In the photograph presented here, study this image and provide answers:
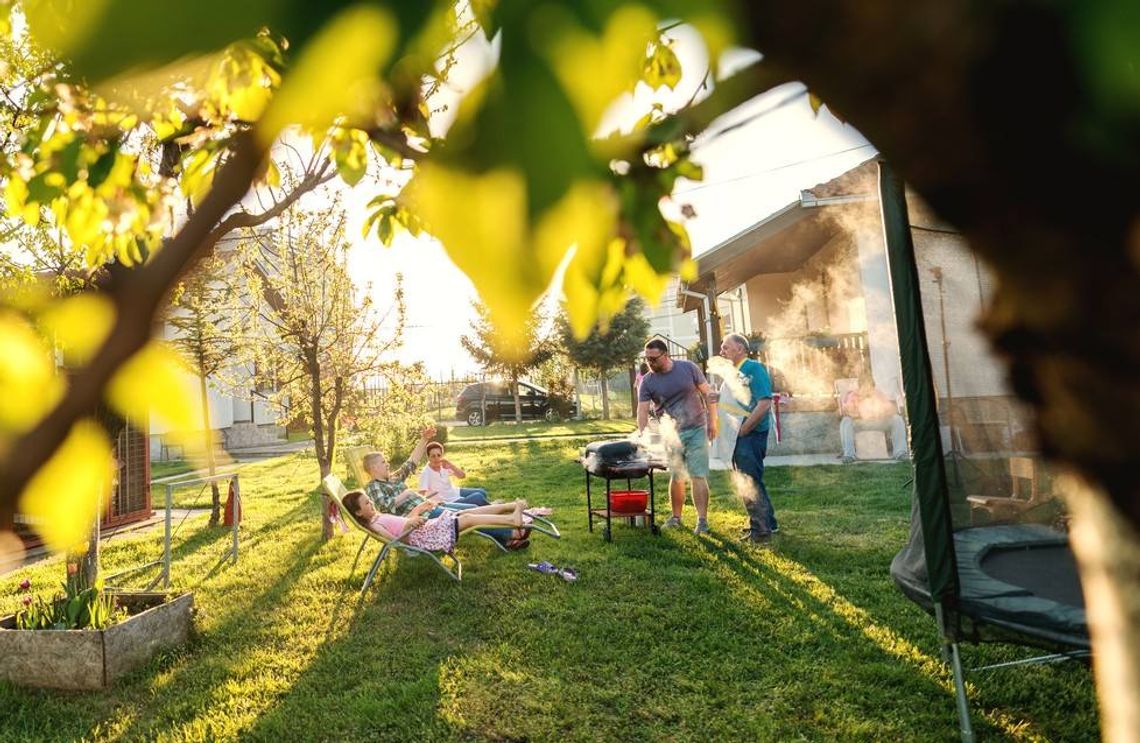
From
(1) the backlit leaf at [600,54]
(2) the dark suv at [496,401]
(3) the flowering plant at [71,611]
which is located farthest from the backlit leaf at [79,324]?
(2) the dark suv at [496,401]

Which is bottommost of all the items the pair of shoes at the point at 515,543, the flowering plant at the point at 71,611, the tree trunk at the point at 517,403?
the pair of shoes at the point at 515,543

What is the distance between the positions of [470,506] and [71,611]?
3.53 m

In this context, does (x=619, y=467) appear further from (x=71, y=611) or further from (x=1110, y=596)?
(x=1110, y=596)

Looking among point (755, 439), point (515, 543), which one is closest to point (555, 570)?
point (515, 543)

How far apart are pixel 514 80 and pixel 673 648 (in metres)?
4.41

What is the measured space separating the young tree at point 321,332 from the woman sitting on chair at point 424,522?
1.78 m

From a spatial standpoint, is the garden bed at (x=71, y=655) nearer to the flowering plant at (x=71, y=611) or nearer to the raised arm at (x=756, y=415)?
the flowering plant at (x=71, y=611)

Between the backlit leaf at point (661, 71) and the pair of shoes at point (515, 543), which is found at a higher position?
the backlit leaf at point (661, 71)

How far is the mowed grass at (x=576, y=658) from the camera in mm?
3387

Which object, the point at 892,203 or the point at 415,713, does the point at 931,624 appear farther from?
the point at 415,713

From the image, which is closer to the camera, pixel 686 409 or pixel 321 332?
pixel 686 409

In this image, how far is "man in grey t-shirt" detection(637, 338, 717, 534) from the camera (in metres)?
6.89

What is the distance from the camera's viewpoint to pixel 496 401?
1066 inches

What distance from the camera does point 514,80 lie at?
30 centimetres
